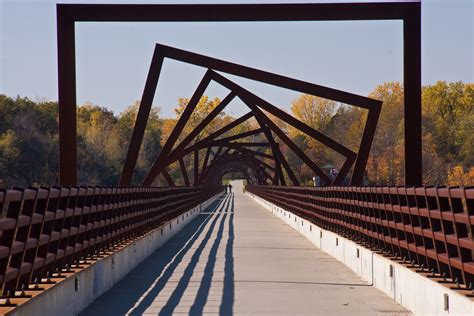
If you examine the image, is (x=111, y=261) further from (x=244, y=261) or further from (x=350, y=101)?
(x=350, y=101)

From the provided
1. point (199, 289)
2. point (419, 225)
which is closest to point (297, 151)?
point (199, 289)

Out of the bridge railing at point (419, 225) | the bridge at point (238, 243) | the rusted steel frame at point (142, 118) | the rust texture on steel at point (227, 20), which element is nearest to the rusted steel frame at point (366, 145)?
the bridge at point (238, 243)

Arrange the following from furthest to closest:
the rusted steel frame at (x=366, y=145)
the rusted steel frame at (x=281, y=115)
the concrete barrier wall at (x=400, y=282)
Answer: the rusted steel frame at (x=281, y=115), the rusted steel frame at (x=366, y=145), the concrete barrier wall at (x=400, y=282)

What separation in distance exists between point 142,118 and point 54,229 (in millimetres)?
16026

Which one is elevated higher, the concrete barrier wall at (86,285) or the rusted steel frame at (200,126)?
the rusted steel frame at (200,126)

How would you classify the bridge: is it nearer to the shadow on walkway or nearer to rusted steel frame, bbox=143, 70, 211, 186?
the shadow on walkway

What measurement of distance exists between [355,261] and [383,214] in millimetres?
2296

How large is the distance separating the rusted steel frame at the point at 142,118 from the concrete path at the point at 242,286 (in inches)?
104

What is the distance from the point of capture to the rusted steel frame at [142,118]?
27875mm

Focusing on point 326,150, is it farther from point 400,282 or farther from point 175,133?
point 400,282

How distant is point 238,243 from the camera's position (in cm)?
2912

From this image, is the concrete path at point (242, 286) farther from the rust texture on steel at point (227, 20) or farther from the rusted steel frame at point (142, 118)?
the rust texture on steel at point (227, 20)

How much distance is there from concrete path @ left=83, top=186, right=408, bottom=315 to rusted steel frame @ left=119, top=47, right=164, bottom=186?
263 centimetres

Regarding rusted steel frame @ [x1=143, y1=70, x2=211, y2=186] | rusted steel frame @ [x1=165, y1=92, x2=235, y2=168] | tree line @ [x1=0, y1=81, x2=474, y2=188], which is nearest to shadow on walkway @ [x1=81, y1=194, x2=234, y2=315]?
rusted steel frame @ [x1=143, y1=70, x2=211, y2=186]
